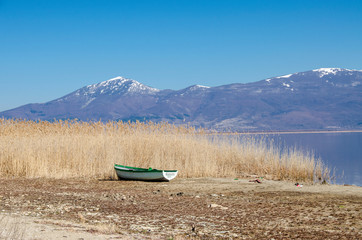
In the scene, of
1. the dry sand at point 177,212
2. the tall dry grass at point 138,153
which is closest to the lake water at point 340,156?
the tall dry grass at point 138,153

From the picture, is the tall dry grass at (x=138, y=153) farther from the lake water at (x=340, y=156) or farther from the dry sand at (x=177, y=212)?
the dry sand at (x=177, y=212)

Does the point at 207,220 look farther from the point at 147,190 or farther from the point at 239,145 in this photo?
the point at 239,145

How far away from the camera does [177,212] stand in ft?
36.1

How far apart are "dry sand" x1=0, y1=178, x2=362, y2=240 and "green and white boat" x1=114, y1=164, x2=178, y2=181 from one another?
3.20 feet

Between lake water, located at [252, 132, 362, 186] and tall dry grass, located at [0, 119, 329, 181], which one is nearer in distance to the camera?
tall dry grass, located at [0, 119, 329, 181]

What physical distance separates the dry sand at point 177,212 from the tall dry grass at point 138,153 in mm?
3144

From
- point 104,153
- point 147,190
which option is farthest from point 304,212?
point 104,153

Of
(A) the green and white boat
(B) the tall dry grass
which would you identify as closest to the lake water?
(B) the tall dry grass

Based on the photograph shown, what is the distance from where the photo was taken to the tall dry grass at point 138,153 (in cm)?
1925

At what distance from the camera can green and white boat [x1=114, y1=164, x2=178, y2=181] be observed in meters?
17.2

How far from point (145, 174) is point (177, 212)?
260 inches

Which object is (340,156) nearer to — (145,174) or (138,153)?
(138,153)

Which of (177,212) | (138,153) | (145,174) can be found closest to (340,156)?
(138,153)

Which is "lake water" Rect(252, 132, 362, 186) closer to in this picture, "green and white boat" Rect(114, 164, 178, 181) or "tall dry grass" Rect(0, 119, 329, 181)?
"tall dry grass" Rect(0, 119, 329, 181)
